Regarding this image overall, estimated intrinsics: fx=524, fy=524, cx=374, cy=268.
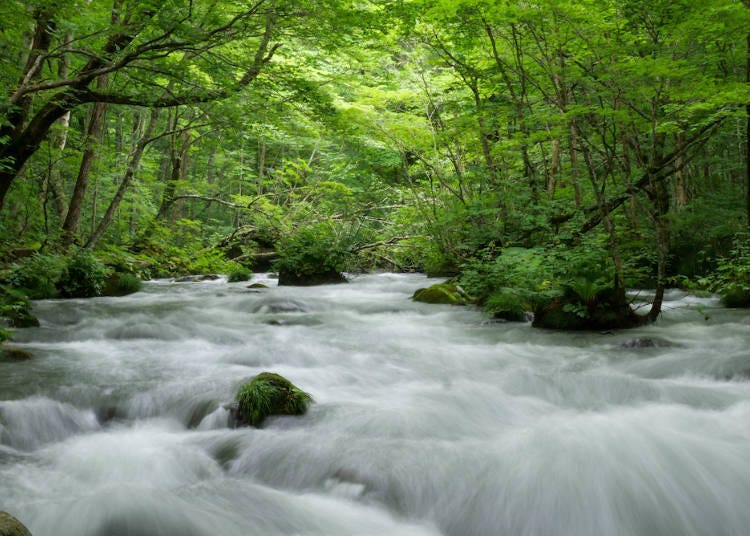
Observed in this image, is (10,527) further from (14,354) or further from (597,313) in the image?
(597,313)

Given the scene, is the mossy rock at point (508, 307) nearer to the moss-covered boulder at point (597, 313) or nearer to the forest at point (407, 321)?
the forest at point (407, 321)

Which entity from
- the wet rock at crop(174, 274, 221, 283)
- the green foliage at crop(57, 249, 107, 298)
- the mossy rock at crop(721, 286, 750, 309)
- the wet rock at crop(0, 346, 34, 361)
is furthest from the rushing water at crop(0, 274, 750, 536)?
the wet rock at crop(174, 274, 221, 283)

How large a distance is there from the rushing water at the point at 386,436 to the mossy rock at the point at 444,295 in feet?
9.25

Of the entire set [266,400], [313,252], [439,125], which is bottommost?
[266,400]

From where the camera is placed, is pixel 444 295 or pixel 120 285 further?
pixel 120 285

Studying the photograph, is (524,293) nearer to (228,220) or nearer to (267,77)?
(267,77)

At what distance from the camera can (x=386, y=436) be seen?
156 inches

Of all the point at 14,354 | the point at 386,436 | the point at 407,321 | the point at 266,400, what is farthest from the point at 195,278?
the point at 386,436

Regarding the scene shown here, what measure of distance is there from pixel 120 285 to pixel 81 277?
1.02 metres

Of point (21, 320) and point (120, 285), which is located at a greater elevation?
point (120, 285)

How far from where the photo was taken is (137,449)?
3.83 meters

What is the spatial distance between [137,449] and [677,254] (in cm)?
1098

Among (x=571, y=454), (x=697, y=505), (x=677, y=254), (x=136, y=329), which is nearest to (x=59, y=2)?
(x=136, y=329)

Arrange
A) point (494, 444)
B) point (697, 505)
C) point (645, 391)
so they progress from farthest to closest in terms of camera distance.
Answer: point (645, 391) → point (494, 444) → point (697, 505)
